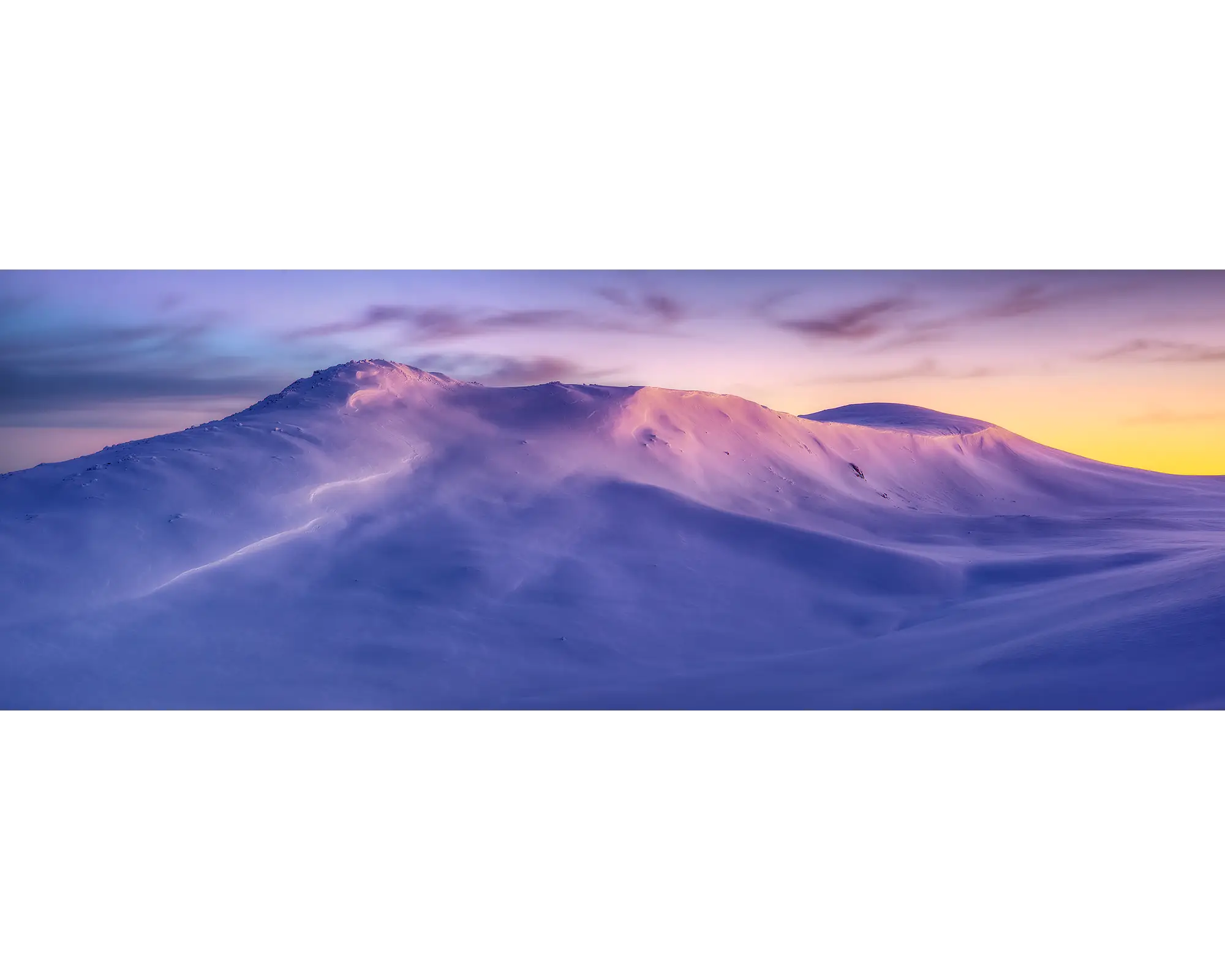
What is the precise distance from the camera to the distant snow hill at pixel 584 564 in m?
4.34

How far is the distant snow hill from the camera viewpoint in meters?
4.34

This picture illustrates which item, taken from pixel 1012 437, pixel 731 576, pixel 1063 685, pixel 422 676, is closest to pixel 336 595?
pixel 422 676

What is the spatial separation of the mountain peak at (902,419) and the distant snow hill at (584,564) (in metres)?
0.05

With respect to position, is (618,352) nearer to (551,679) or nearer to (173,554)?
(551,679)

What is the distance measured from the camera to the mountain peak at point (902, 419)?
648cm

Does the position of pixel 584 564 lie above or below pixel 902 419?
below

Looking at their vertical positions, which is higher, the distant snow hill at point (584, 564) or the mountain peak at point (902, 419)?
the mountain peak at point (902, 419)

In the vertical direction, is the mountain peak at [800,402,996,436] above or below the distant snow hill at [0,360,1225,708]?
above

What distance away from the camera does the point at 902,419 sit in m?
7.03

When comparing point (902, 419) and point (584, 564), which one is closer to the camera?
point (584, 564)

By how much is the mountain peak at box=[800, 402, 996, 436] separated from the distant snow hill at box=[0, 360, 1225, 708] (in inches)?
2.0

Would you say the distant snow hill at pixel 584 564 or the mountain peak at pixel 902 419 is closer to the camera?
the distant snow hill at pixel 584 564

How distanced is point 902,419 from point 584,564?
3.04m

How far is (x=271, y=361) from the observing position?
18.5 ft
